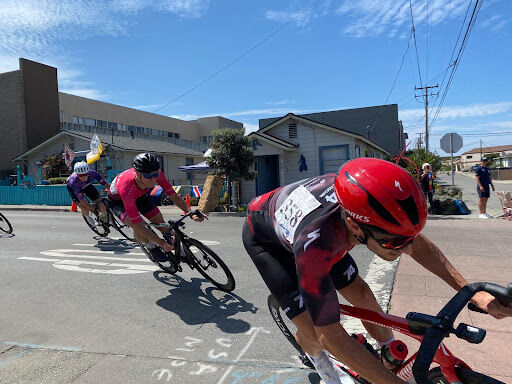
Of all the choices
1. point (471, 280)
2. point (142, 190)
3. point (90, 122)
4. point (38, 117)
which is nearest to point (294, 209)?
point (142, 190)

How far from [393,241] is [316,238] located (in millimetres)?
345

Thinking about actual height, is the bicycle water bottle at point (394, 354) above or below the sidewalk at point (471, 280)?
above

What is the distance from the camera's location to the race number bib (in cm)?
207

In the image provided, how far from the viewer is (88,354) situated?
3438mm

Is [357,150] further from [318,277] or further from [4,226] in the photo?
[318,277]

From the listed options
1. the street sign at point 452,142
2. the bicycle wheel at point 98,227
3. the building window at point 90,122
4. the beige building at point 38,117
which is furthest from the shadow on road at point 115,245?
the building window at point 90,122

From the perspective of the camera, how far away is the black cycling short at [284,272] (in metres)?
2.38

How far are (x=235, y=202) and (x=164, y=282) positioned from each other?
39.1ft

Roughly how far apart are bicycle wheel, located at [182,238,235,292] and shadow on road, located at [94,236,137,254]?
3039 millimetres

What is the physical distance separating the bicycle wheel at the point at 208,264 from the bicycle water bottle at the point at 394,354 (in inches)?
107

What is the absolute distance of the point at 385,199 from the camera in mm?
1645

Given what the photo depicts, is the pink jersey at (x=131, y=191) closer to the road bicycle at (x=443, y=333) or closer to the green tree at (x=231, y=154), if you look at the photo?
the road bicycle at (x=443, y=333)

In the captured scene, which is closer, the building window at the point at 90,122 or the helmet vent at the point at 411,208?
the helmet vent at the point at 411,208

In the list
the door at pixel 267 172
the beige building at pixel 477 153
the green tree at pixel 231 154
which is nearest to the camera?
the green tree at pixel 231 154
